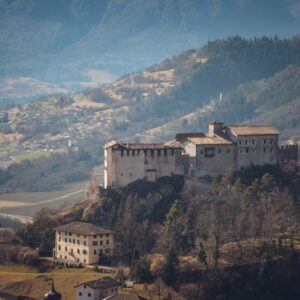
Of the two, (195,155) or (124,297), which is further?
(195,155)

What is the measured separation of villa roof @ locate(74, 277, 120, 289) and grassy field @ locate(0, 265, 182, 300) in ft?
2.45

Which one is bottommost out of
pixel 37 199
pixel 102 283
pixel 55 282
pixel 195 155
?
pixel 55 282

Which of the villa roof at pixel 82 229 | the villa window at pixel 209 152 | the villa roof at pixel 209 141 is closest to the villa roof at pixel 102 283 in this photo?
the villa roof at pixel 82 229

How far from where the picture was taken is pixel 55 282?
77688 mm

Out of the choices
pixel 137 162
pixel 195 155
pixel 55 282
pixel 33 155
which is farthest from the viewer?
pixel 33 155

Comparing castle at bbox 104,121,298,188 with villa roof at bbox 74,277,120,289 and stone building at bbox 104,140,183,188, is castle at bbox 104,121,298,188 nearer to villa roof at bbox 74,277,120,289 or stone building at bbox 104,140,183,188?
stone building at bbox 104,140,183,188

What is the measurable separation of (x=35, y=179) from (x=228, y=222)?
72725 mm

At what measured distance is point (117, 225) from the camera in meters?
85.2

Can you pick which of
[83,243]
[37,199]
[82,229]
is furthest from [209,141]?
[37,199]

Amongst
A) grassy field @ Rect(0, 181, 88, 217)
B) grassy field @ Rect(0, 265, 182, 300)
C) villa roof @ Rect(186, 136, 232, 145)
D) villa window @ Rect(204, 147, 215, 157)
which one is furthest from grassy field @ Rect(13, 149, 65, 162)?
grassy field @ Rect(0, 265, 182, 300)

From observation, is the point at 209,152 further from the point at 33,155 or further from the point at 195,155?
the point at 33,155

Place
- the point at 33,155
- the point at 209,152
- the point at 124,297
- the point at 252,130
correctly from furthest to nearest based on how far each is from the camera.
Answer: the point at 33,155, the point at 252,130, the point at 209,152, the point at 124,297

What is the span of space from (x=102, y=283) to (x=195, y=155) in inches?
747

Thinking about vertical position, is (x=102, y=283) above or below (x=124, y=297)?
Result: above
